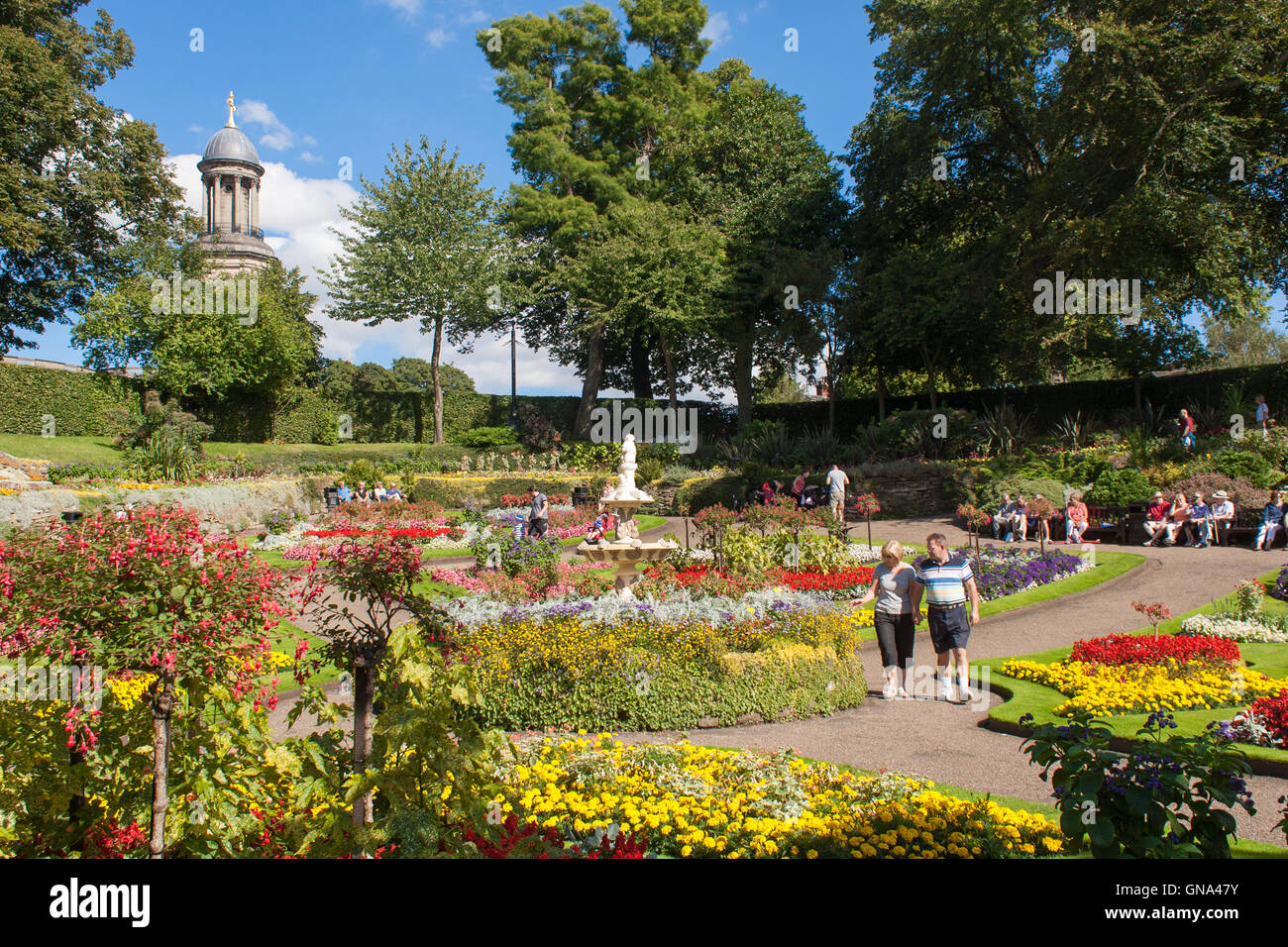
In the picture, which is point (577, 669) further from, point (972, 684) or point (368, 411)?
point (368, 411)

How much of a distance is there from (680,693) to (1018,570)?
7.61m

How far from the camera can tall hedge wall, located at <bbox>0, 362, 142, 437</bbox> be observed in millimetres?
24688

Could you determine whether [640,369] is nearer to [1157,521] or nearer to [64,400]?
[64,400]

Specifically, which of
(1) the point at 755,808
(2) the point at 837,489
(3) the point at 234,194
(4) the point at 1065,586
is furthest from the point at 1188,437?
(3) the point at 234,194

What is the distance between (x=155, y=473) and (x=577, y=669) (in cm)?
1630

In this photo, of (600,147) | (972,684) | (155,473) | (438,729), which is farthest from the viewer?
(600,147)

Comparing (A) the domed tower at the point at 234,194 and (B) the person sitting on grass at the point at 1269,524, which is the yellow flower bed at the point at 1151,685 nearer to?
(B) the person sitting on grass at the point at 1269,524

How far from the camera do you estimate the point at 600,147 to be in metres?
34.3

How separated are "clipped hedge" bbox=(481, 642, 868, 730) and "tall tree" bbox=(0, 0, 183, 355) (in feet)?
85.7

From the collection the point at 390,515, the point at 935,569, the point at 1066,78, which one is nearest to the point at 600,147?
the point at 1066,78
